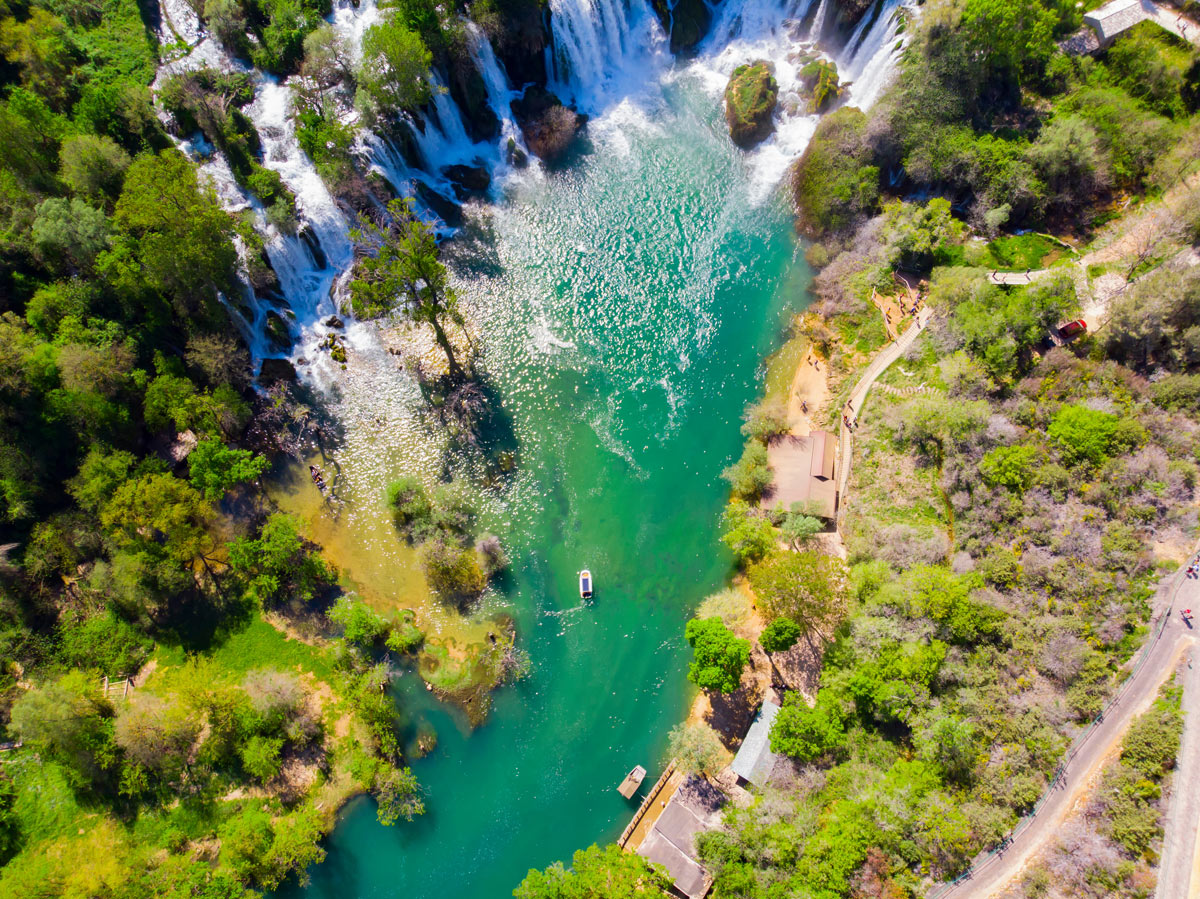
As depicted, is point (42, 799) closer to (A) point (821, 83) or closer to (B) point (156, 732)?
(B) point (156, 732)

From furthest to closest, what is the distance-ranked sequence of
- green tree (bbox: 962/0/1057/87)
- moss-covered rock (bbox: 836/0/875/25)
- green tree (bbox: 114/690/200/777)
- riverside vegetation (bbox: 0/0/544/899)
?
moss-covered rock (bbox: 836/0/875/25) < green tree (bbox: 962/0/1057/87) < riverside vegetation (bbox: 0/0/544/899) < green tree (bbox: 114/690/200/777)

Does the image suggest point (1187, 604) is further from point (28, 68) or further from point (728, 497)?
point (28, 68)

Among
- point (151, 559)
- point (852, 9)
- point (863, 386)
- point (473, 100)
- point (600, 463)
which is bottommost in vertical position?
point (151, 559)

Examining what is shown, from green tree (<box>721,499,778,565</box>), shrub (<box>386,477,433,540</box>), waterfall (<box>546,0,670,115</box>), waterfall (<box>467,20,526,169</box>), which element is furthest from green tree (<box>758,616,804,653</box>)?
waterfall (<box>546,0,670,115</box>)

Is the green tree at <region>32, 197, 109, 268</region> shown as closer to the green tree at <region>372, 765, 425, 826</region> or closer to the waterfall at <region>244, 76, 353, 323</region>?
the waterfall at <region>244, 76, 353, 323</region>

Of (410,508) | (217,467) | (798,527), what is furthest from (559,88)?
(798,527)
